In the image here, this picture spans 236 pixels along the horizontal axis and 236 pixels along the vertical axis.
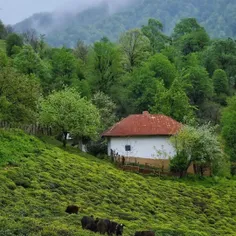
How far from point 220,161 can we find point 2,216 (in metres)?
43.4

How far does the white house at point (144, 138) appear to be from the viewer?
216 feet

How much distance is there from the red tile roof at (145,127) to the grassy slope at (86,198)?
41.2 feet

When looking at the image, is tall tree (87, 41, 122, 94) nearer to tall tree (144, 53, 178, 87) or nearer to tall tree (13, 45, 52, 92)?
tall tree (144, 53, 178, 87)

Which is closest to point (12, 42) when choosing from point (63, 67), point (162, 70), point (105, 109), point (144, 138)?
point (63, 67)

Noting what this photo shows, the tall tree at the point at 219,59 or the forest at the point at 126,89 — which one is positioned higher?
the tall tree at the point at 219,59

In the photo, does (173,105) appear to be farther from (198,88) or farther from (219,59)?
(219,59)

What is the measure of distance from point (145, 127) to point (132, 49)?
39.7 meters

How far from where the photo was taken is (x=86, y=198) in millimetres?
35469

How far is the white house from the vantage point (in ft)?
216

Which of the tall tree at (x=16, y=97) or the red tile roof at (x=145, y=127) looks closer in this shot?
the tall tree at (x=16, y=97)

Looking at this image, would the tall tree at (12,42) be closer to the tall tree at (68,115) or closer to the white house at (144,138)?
the white house at (144,138)

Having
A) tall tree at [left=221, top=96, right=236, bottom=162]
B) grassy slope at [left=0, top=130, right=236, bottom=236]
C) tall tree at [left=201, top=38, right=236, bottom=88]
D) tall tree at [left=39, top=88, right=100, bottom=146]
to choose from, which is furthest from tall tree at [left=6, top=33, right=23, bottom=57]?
grassy slope at [left=0, top=130, right=236, bottom=236]

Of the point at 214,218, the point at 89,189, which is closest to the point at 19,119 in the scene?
the point at 89,189

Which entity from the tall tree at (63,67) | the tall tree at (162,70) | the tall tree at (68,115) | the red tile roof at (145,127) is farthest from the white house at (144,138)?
the tall tree at (162,70)
